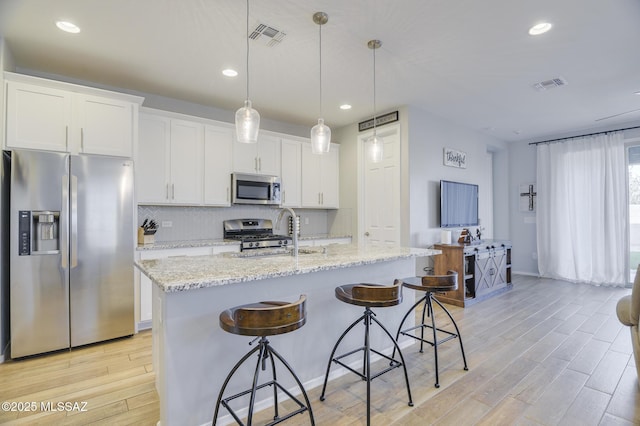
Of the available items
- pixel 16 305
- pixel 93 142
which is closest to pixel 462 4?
pixel 93 142

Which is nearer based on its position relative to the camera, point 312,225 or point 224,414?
point 224,414

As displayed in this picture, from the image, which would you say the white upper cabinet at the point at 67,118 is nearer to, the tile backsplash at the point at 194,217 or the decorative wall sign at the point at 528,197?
the tile backsplash at the point at 194,217

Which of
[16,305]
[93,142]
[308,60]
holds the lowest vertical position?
[16,305]

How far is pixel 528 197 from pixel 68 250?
746cm

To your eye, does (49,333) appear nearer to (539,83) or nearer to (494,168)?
(539,83)

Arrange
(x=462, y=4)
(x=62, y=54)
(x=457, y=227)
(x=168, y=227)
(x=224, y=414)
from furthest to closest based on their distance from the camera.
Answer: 1. (x=457, y=227)
2. (x=168, y=227)
3. (x=62, y=54)
4. (x=462, y=4)
5. (x=224, y=414)

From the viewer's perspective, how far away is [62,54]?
300 cm

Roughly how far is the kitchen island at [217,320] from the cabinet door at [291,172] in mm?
2571

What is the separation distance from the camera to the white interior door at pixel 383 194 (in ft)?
15.1

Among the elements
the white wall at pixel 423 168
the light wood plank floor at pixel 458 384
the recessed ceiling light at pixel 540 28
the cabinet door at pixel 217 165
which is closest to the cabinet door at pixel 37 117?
the cabinet door at pixel 217 165

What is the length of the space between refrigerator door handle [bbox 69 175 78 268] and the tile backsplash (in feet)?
3.07

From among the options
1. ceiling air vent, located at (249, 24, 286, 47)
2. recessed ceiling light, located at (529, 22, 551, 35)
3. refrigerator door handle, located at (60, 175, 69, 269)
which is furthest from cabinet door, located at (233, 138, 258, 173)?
recessed ceiling light, located at (529, 22, 551, 35)

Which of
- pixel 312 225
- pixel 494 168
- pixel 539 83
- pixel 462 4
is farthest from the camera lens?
pixel 494 168

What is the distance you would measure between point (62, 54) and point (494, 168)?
740 centimetres
